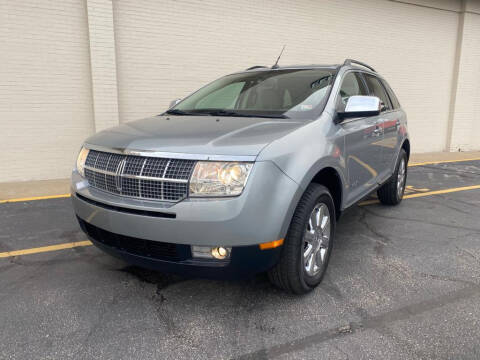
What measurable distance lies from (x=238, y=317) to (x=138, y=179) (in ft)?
3.59

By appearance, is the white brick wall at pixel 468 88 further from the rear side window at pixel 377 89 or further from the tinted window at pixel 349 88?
the tinted window at pixel 349 88

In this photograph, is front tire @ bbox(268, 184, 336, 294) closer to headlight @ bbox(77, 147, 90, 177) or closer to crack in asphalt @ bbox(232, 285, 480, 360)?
crack in asphalt @ bbox(232, 285, 480, 360)

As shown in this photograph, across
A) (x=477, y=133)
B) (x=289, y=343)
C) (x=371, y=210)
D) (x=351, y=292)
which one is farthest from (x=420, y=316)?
(x=477, y=133)

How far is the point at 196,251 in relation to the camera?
2344 mm

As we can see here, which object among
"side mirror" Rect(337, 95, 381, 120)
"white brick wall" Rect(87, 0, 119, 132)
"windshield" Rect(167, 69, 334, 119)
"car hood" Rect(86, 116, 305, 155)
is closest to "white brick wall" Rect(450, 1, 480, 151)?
"white brick wall" Rect(87, 0, 119, 132)

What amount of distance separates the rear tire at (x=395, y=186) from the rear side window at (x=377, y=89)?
29.3 inches

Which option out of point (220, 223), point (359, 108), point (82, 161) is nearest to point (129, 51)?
point (82, 161)

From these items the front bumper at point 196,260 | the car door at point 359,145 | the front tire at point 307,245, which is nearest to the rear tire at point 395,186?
the car door at point 359,145

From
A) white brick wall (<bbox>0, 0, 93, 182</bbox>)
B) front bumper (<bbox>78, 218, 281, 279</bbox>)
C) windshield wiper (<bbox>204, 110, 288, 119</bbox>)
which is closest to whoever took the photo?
front bumper (<bbox>78, 218, 281, 279</bbox>)

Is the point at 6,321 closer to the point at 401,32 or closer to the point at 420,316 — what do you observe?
the point at 420,316

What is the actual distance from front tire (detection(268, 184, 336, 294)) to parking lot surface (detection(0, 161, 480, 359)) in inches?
6.5

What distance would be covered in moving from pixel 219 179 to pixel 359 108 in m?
1.48

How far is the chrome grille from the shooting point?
2.32 meters

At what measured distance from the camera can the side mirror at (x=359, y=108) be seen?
10.2 ft
